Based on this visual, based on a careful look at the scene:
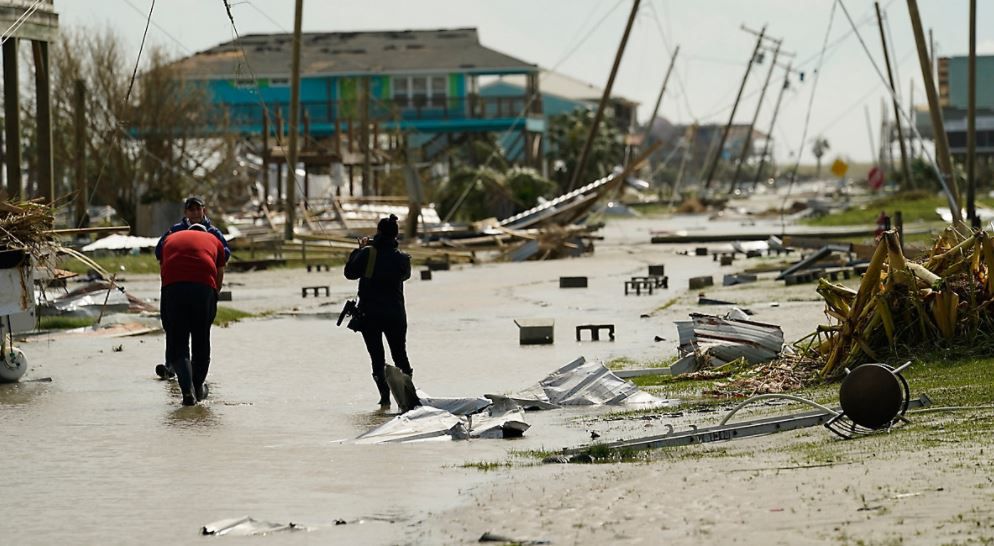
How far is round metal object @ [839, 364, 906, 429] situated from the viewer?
10.3m

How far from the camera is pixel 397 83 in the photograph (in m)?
87.8

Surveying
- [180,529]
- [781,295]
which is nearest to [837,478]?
[180,529]

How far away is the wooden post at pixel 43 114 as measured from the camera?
23.7 m

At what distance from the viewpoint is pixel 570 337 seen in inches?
798

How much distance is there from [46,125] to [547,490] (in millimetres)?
17842

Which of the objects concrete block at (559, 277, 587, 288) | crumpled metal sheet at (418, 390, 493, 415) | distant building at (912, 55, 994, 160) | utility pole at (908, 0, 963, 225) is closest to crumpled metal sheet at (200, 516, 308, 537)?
crumpled metal sheet at (418, 390, 493, 415)

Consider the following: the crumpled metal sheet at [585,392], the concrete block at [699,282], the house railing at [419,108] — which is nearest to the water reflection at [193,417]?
the crumpled metal sheet at [585,392]

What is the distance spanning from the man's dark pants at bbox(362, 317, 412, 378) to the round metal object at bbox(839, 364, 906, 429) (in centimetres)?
451

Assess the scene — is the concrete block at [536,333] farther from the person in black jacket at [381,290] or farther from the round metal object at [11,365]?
the round metal object at [11,365]

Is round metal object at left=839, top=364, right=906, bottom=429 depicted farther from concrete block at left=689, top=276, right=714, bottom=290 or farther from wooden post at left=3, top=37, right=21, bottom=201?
concrete block at left=689, top=276, right=714, bottom=290

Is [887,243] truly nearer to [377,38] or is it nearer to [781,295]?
[781,295]

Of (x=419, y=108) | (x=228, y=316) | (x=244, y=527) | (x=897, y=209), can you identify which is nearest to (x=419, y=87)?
(x=419, y=108)

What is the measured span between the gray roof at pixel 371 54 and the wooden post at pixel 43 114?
56.7m

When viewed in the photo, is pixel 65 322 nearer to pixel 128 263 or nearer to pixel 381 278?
pixel 381 278
